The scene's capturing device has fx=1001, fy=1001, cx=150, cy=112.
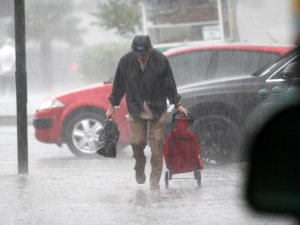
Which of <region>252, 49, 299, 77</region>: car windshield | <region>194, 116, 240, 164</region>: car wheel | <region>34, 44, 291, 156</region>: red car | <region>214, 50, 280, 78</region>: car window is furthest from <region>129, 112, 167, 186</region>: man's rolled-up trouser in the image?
<region>214, 50, 280, 78</region>: car window

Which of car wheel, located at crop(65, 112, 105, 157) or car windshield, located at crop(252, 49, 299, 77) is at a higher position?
car windshield, located at crop(252, 49, 299, 77)

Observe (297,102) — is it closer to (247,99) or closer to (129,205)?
(247,99)

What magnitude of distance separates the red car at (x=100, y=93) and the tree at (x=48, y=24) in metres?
22.3

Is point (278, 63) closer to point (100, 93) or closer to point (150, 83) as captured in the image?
point (100, 93)

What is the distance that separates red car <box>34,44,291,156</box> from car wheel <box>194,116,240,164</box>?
1.69 meters

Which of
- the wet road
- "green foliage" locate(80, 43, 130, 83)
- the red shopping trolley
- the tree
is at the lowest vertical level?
the wet road

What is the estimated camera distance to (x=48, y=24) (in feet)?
127

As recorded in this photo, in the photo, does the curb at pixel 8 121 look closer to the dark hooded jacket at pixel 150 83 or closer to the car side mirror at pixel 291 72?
the car side mirror at pixel 291 72

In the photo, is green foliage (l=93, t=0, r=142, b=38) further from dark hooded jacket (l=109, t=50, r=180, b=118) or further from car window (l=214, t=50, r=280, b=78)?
dark hooded jacket (l=109, t=50, r=180, b=118)

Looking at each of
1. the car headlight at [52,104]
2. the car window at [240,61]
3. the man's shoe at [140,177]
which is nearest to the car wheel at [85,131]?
the car headlight at [52,104]

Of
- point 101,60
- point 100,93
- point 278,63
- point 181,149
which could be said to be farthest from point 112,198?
point 101,60

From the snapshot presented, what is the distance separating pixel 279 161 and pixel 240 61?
145 inches

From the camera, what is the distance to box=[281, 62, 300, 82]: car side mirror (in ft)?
38.9

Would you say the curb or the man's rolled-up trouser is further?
the curb
